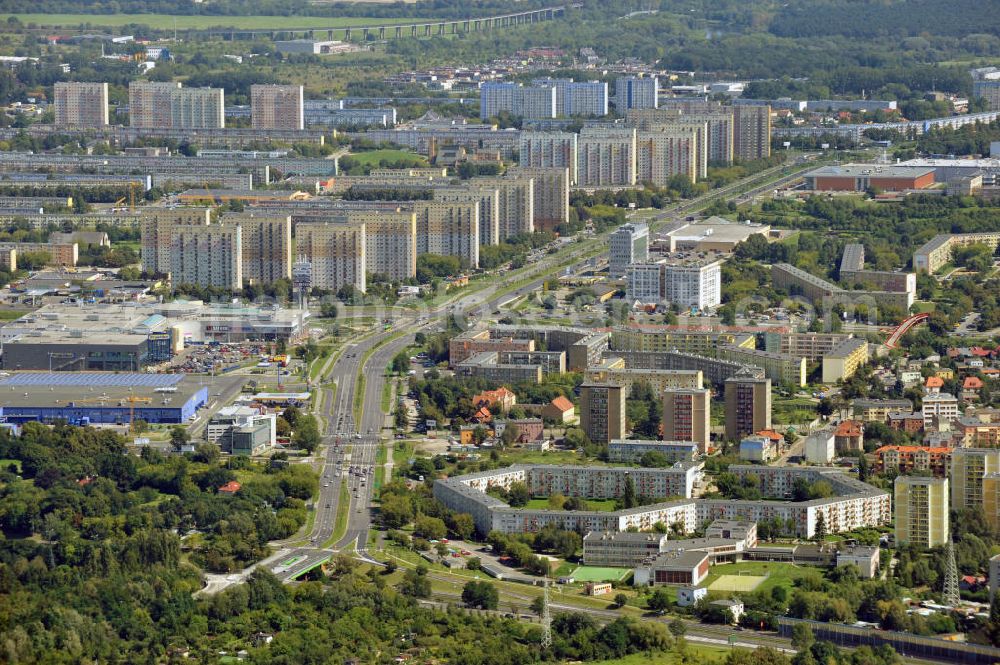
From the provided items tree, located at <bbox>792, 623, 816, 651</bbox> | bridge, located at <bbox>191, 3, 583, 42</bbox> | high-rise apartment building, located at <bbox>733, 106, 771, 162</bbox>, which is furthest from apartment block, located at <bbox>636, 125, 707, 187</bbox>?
tree, located at <bbox>792, 623, 816, 651</bbox>

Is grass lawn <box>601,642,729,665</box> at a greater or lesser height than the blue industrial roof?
lesser

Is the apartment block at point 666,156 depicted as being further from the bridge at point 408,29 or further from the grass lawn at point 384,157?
the bridge at point 408,29

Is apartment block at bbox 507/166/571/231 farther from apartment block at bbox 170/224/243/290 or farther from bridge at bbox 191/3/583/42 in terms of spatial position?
bridge at bbox 191/3/583/42

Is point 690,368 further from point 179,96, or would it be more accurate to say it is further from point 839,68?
point 839,68

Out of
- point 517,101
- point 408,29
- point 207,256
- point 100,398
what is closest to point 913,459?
point 100,398

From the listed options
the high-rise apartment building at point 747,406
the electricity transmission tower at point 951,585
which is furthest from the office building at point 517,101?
the electricity transmission tower at point 951,585

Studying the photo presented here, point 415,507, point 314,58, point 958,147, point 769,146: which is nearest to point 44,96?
point 314,58
